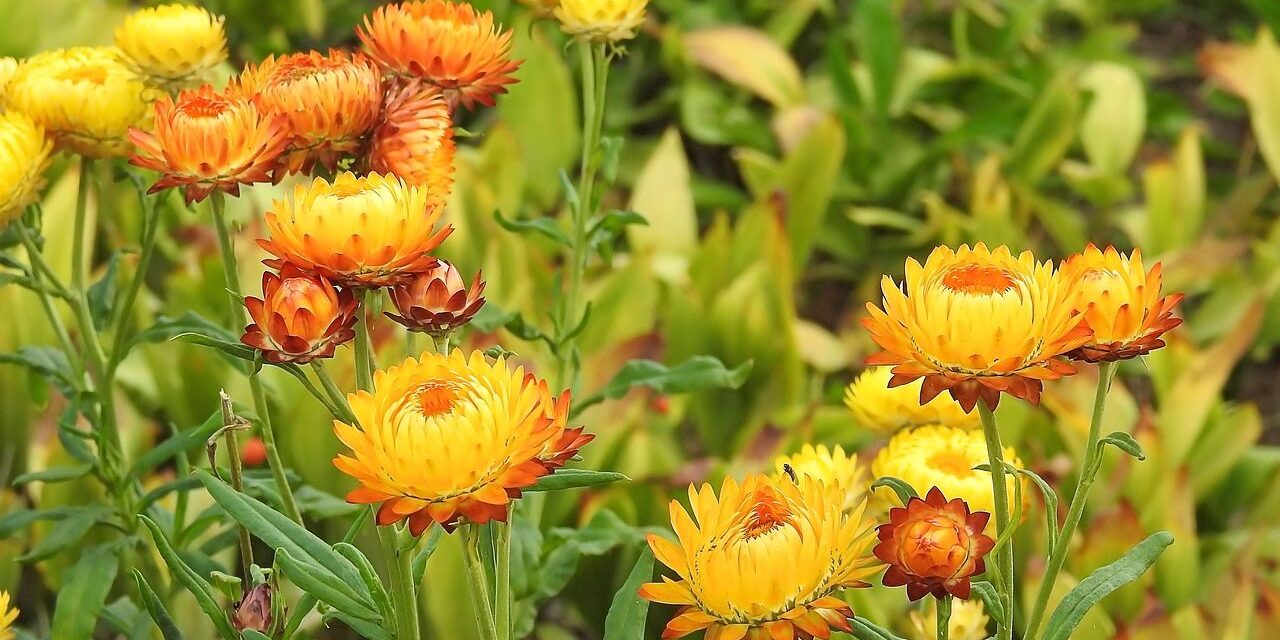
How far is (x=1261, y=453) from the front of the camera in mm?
2080

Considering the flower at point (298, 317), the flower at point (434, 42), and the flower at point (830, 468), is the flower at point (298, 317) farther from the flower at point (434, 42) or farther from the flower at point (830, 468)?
the flower at point (830, 468)

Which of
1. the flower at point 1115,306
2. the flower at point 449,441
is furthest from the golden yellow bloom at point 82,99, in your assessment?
the flower at point 1115,306

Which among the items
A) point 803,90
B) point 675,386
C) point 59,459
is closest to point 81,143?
point 675,386

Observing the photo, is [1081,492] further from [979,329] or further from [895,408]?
[895,408]

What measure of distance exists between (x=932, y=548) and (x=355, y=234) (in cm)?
36

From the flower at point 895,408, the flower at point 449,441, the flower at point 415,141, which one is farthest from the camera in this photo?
the flower at point 895,408

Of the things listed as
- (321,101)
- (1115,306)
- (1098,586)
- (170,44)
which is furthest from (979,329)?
(170,44)

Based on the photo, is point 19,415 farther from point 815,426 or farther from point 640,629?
point 640,629

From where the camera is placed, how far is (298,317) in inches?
29.3

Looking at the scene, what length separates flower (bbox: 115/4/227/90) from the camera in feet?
3.55

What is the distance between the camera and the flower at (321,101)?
34.7 inches

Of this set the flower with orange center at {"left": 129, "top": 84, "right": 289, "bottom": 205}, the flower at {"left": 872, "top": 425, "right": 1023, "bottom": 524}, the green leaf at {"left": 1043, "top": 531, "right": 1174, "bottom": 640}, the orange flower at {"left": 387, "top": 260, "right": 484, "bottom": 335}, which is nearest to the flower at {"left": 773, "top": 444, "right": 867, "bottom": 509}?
the flower at {"left": 872, "top": 425, "right": 1023, "bottom": 524}

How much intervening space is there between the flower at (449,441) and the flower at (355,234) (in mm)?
70

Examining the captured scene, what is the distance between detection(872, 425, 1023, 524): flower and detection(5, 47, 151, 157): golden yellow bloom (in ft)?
2.18
